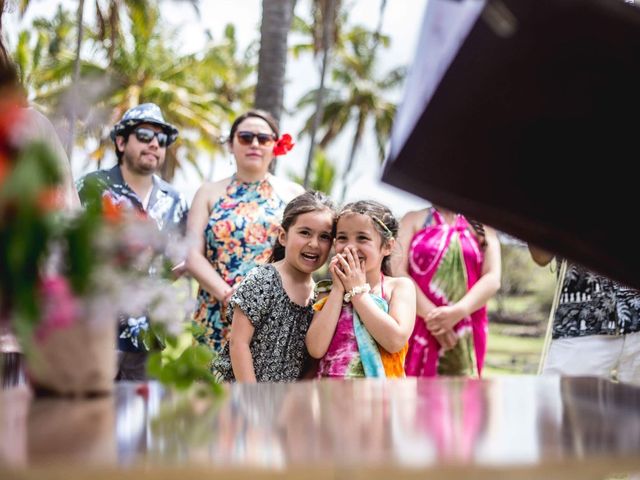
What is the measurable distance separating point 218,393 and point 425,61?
0.93m

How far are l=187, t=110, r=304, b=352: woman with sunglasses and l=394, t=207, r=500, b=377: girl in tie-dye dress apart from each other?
82 centimetres

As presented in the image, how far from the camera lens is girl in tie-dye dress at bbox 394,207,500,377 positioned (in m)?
5.64

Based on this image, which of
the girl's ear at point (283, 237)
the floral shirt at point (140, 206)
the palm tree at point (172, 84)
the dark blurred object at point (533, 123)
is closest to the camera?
the dark blurred object at point (533, 123)

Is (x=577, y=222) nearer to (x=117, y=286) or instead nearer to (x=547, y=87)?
(x=547, y=87)

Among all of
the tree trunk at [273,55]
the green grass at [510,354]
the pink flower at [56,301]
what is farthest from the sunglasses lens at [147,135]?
the green grass at [510,354]

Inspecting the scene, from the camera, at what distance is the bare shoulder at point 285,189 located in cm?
588

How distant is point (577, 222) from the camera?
2.40 m

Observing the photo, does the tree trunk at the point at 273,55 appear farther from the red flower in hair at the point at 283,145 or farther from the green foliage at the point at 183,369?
the green foliage at the point at 183,369

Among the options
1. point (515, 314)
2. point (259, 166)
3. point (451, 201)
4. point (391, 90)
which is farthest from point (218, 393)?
point (391, 90)

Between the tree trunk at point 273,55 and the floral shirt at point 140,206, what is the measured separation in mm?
4564

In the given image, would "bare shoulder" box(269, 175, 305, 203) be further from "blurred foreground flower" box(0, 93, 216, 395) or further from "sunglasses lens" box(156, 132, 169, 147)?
"blurred foreground flower" box(0, 93, 216, 395)

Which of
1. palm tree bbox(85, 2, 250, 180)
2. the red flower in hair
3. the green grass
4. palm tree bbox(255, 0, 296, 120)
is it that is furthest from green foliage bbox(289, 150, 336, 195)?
the red flower in hair

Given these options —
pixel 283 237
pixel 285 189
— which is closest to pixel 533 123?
pixel 283 237

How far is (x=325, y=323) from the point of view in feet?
13.8
